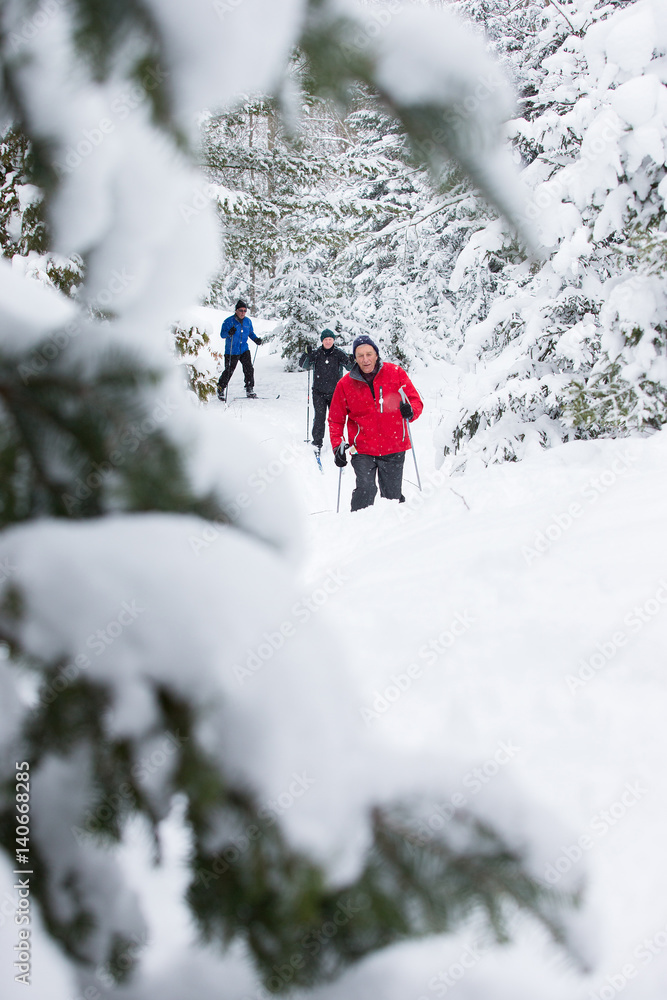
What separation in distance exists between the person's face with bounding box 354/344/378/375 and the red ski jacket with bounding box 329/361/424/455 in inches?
4.4

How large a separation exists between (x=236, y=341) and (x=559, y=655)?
1288cm

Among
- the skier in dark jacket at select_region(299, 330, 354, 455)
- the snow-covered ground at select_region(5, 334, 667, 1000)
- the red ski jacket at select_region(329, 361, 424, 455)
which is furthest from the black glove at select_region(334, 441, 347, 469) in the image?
the skier in dark jacket at select_region(299, 330, 354, 455)

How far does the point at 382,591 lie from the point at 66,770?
2.99 meters

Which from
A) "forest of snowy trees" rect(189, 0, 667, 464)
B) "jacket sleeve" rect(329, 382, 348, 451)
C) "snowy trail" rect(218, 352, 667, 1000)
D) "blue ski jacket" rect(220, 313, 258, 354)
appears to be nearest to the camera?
"snowy trail" rect(218, 352, 667, 1000)

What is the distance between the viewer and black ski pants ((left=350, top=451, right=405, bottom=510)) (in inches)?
276

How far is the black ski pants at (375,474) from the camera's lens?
7.00 metres

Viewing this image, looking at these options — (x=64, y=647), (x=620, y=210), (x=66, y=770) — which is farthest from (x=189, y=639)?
(x=620, y=210)

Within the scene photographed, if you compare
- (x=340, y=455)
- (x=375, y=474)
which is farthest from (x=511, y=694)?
(x=340, y=455)

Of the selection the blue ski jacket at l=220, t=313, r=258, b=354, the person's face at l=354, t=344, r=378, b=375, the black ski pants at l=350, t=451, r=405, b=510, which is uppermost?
the person's face at l=354, t=344, r=378, b=375

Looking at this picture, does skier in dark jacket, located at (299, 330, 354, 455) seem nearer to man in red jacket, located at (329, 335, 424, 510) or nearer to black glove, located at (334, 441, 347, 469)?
black glove, located at (334, 441, 347, 469)

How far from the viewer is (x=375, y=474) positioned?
712 centimetres

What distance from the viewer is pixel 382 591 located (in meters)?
3.68

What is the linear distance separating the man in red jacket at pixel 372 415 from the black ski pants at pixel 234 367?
272 inches

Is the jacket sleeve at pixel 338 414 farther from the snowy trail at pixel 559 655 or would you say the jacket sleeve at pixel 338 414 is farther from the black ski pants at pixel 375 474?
the snowy trail at pixel 559 655
